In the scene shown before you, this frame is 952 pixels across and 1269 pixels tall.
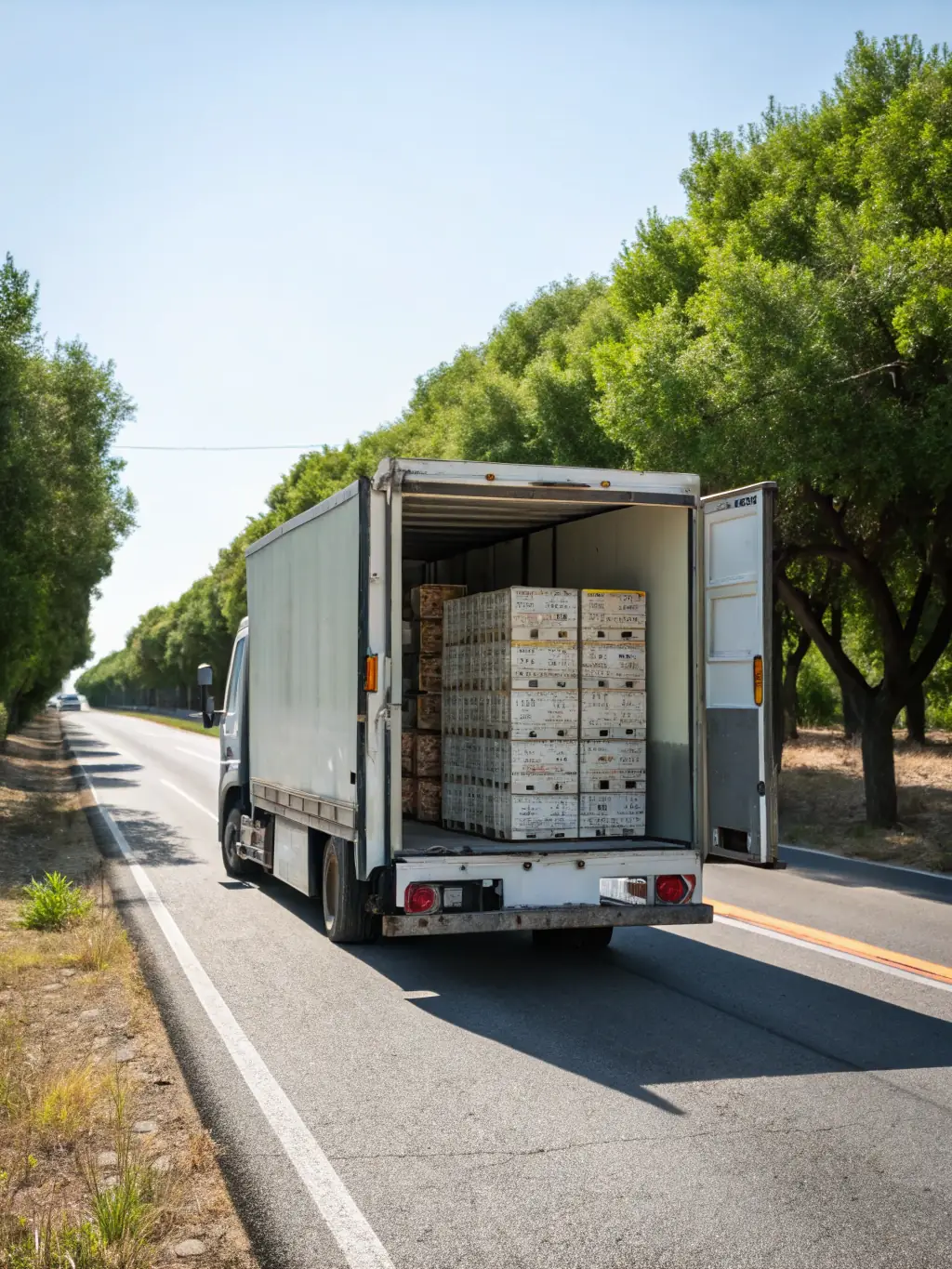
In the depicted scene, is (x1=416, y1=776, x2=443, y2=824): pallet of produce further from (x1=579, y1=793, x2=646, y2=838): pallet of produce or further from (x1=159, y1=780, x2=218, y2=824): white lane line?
(x1=159, y1=780, x2=218, y2=824): white lane line

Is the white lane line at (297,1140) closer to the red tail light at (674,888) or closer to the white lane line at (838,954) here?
the red tail light at (674,888)

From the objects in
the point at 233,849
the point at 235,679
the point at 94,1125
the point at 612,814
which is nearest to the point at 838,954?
the point at 612,814

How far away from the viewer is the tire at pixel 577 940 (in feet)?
31.9

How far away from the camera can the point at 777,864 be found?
330 inches

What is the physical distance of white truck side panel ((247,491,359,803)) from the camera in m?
8.62

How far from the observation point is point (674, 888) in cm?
864

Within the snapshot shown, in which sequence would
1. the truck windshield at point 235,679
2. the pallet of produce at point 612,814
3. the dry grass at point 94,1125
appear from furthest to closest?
the truck windshield at point 235,679
the pallet of produce at point 612,814
the dry grass at point 94,1125

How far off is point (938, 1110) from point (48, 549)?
1936 cm

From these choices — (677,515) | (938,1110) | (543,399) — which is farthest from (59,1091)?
(543,399)

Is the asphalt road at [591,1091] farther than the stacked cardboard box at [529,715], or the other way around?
the stacked cardboard box at [529,715]

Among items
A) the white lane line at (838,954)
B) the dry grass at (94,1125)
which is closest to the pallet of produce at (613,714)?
the white lane line at (838,954)

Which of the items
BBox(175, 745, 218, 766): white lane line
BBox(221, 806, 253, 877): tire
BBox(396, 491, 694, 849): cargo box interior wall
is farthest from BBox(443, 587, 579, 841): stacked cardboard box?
BBox(175, 745, 218, 766): white lane line

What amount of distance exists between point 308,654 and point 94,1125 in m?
4.78

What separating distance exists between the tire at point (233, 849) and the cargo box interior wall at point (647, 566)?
11.3ft
